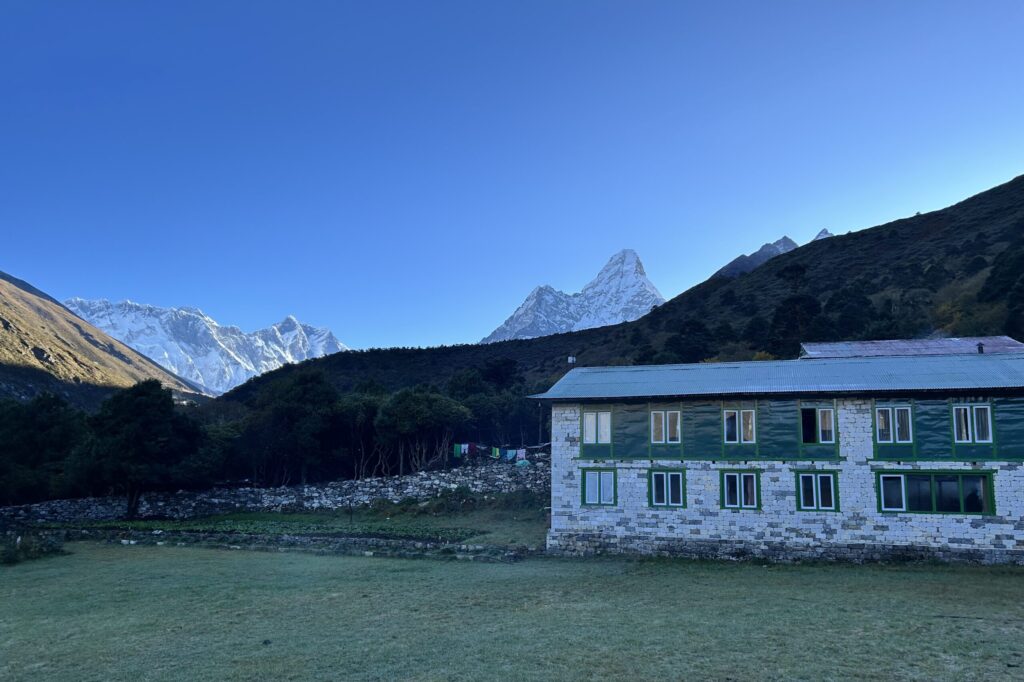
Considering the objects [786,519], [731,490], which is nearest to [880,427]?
[786,519]

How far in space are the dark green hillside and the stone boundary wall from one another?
21.5 meters

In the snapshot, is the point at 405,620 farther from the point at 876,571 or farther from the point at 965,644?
the point at 876,571

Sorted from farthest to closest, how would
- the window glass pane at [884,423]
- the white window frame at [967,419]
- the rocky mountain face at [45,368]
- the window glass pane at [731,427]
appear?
the rocky mountain face at [45,368]
the window glass pane at [731,427]
the window glass pane at [884,423]
the white window frame at [967,419]

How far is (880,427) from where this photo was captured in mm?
24516

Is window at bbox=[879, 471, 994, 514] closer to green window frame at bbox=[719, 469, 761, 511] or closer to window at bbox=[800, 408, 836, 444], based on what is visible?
window at bbox=[800, 408, 836, 444]

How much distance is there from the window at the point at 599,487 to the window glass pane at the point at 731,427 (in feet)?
15.2

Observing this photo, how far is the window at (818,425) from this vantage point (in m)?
25.0

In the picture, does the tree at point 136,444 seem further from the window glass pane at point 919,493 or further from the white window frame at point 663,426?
the window glass pane at point 919,493

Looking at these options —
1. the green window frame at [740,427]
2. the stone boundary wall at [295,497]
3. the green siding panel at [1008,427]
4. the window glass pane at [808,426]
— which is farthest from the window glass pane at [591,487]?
the stone boundary wall at [295,497]

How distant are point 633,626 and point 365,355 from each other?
109 meters

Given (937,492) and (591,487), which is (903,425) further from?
(591,487)

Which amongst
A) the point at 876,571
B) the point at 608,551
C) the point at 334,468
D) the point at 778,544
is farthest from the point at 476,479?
the point at 876,571

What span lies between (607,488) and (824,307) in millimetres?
54525

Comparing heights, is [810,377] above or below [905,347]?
below
